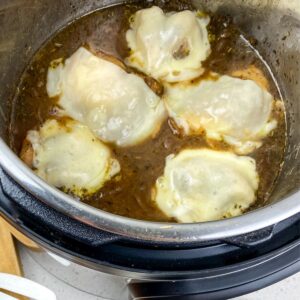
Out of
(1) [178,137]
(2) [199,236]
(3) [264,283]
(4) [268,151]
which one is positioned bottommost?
(3) [264,283]

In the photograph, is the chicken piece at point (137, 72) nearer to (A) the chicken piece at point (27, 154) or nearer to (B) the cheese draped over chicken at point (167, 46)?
(B) the cheese draped over chicken at point (167, 46)

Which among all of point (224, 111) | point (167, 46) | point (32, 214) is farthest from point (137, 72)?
point (32, 214)

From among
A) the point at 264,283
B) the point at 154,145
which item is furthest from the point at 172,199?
the point at 264,283

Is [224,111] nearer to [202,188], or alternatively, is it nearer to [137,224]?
[202,188]

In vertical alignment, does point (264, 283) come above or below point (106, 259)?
below

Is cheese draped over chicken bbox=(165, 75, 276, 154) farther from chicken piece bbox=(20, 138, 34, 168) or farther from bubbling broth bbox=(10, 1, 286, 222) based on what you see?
chicken piece bbox=(20, 138, 34, 168)

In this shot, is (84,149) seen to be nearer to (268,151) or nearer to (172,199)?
(172,199)

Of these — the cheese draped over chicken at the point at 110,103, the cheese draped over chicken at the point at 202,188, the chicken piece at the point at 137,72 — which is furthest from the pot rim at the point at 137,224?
the chicken piece at the point at 137,72
